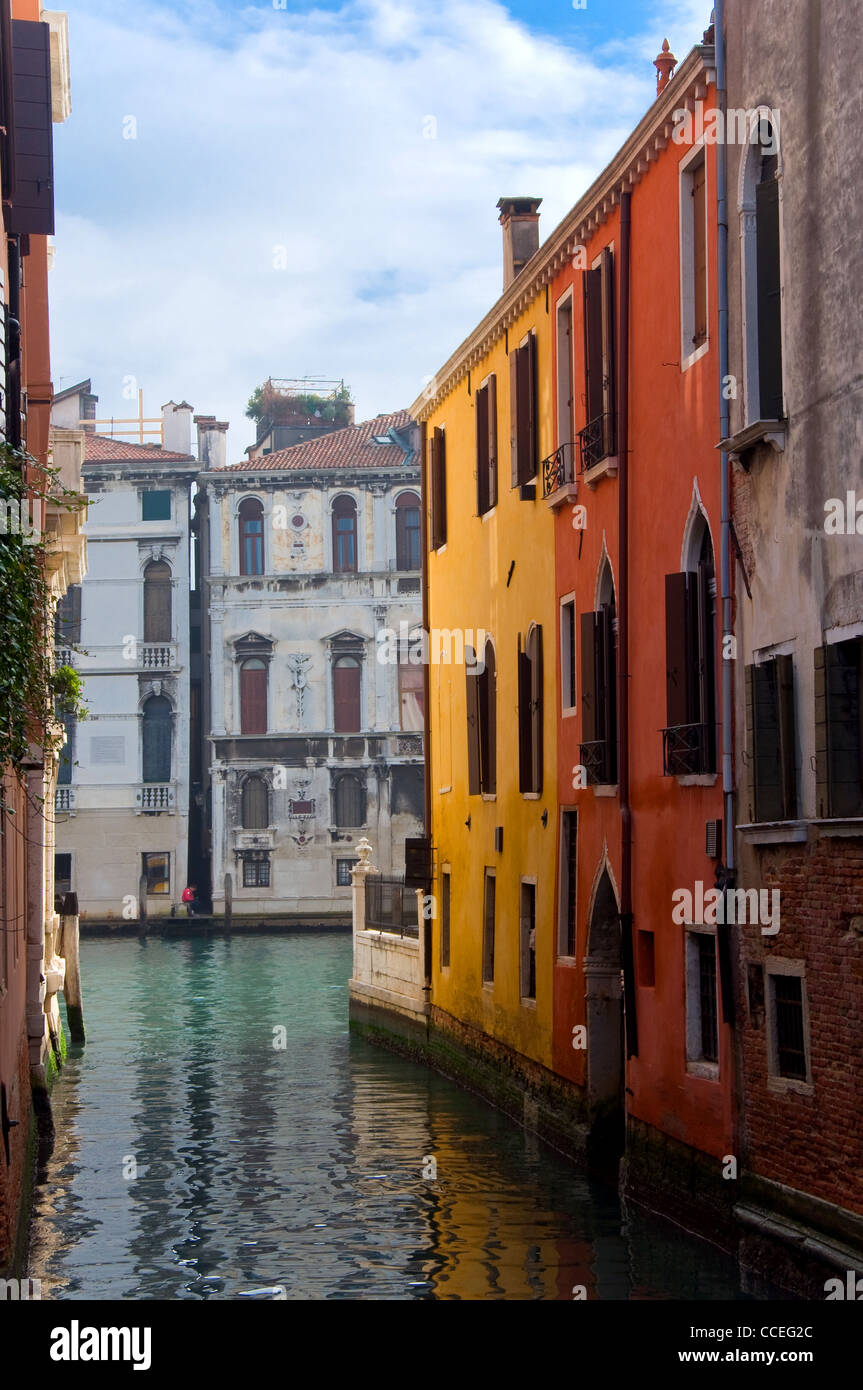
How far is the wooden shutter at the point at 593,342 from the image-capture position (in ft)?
52.6

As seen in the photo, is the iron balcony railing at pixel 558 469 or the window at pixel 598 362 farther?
the iron balcony railing at pixel 558 469

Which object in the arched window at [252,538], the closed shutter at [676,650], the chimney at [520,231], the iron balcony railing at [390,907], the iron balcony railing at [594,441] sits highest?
the arched window at [252,538]

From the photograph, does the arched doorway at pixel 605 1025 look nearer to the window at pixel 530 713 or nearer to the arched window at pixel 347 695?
the window at pixel 530 713

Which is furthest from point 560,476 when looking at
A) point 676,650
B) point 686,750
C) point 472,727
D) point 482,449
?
point 472,727

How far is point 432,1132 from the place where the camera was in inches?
731

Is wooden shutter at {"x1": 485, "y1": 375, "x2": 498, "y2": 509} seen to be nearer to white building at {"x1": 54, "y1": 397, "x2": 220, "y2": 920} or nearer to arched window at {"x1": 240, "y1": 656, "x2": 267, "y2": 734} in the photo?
Answer: arched window at {"x1": 240, "y1": 656, "x2": 267, "y2": 734}

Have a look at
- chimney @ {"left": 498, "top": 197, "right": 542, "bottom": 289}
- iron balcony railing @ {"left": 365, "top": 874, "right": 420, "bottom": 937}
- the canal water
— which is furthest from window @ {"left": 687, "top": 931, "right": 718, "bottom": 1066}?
iron balcony railing @ {"left": 365, "top": 874, "right": 420, "bottom": 937}

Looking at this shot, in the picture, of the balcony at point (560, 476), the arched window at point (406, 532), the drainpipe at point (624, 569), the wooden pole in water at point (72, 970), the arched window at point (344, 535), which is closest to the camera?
the drainpipe at point (624, 569)

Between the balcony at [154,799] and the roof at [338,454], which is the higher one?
the roof at [338,454]

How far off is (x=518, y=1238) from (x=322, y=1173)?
11.2ft

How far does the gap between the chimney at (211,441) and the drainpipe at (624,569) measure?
135 ft

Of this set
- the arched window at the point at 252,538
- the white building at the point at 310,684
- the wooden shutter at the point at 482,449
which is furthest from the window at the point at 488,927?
the arched window at the point at 252,538

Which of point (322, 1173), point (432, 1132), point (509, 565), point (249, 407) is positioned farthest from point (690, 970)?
point (249, 407)
